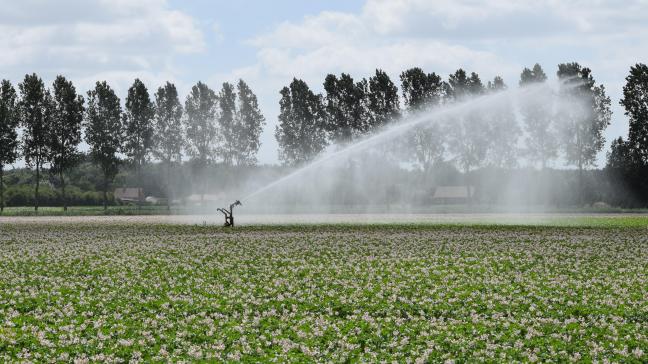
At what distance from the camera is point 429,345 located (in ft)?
45.9

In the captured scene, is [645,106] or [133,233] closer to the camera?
[133,233]

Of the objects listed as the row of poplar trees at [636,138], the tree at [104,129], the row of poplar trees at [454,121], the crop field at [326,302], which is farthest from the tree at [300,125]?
the crop field at [326,302]

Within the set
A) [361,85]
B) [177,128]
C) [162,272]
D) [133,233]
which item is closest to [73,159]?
[177,128]

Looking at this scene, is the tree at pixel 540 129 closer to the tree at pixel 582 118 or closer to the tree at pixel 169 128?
the tree at pixel 582 118

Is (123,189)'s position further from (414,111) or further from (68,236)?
(68,236)

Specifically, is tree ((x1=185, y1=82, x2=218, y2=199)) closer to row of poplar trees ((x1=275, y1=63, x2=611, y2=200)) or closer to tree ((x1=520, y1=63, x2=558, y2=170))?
row of poplar trees ((x1=275, y1=63, x2=611, y2=200))

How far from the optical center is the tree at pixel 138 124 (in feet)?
350

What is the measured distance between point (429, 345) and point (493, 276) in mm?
10614

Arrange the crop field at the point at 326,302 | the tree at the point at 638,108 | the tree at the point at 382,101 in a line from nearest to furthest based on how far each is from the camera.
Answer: the crop field at the point at 326,302, the tree at the point at 638,108, the tree at the point at 382,101

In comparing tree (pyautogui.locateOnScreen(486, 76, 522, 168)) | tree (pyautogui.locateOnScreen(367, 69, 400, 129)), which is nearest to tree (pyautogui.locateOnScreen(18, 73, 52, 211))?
tree (pyautogui.locateOnScreen(367, 69, 400, 129))

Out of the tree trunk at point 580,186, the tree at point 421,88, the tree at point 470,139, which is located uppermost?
the tree at point 421,88

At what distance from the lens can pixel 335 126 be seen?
4230 inches

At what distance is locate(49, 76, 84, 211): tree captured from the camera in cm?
9988

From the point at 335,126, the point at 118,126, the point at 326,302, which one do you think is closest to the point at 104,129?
the point at 118,126
